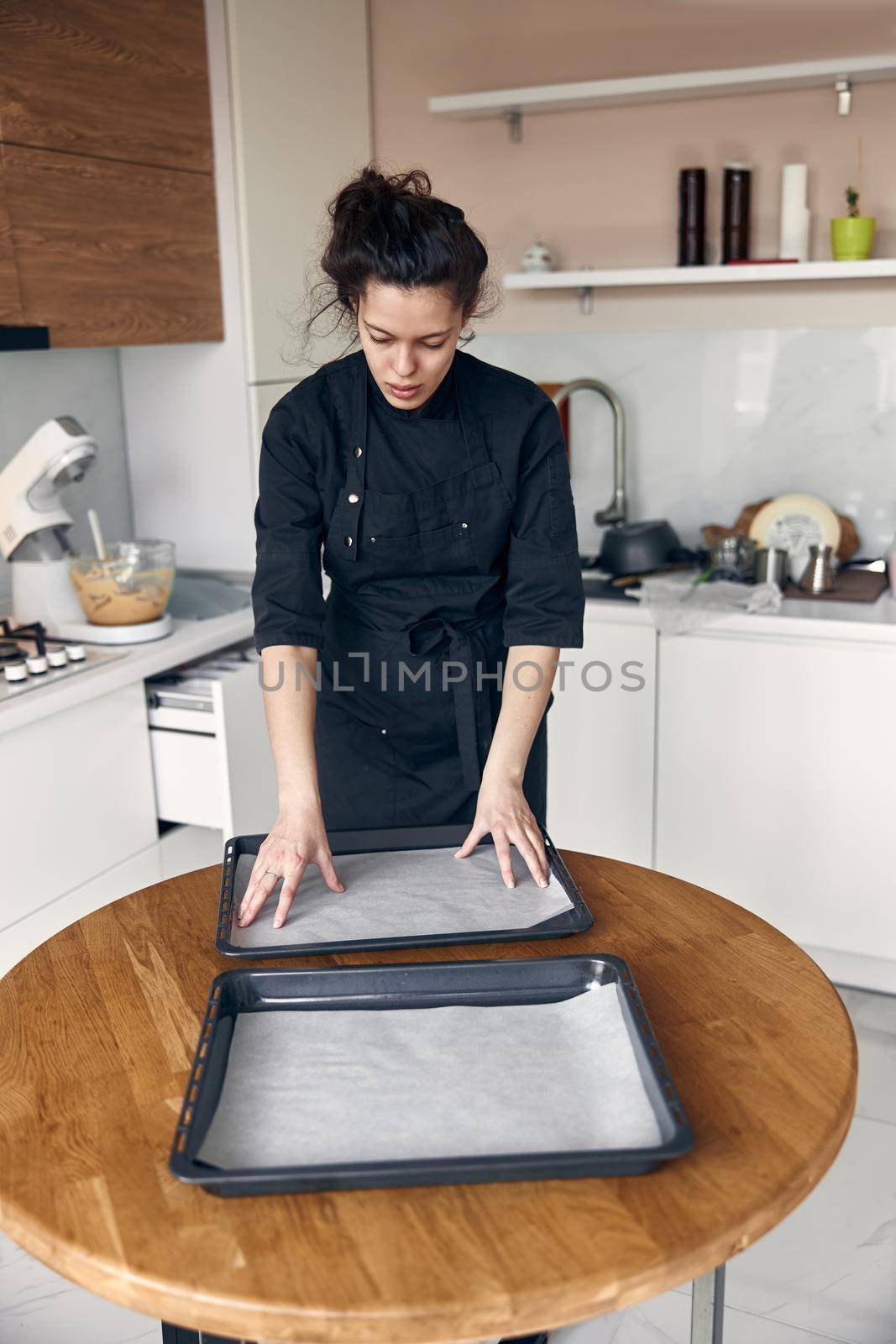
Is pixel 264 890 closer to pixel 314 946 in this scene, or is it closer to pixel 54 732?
pixel 314 946

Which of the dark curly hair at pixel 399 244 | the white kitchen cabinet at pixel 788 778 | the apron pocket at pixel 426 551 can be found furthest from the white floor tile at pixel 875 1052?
the dark curly hair at pixel 399 244

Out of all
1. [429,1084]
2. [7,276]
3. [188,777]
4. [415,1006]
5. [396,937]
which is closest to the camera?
[429,1084]

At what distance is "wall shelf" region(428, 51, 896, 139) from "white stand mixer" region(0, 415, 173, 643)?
1290 mm

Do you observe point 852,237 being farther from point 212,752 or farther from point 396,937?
point 396,937

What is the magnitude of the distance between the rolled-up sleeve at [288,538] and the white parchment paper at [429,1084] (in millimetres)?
606

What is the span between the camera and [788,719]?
2582mm

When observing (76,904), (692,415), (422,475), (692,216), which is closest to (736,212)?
(692,216)

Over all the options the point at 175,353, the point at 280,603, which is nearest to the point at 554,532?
the point at 280,603

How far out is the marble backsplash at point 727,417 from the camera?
2875 mm

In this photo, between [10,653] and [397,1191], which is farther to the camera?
[10,653]

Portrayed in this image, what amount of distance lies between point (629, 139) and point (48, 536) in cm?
171

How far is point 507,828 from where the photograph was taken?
1400 mm

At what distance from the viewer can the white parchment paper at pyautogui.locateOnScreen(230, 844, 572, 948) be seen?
125cm

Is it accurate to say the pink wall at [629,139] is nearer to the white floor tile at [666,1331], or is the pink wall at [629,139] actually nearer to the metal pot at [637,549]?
the metal pot at [637,549]
